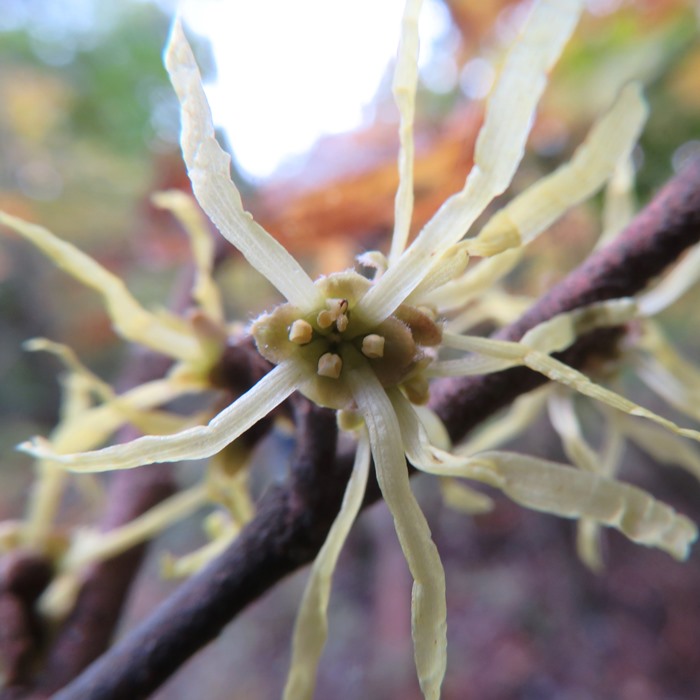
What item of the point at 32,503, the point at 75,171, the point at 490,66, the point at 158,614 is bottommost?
the point at 158,614

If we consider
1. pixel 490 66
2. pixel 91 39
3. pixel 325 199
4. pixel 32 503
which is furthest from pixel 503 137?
pixel 91 39

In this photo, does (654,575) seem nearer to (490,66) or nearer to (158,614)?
(490,66)

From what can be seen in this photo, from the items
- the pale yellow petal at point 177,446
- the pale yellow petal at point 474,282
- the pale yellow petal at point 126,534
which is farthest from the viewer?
the pale yellow petal at point 126,534

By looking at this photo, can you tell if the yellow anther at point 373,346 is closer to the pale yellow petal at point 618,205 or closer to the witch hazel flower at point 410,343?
the witch hazel flower at point 410,343

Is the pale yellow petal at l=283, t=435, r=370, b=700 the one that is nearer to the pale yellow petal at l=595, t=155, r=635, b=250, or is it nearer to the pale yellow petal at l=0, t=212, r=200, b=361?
the pale yellow petal at l=0, t=212, r=200, b=361

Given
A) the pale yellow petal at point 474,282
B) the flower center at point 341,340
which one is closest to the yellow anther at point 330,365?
the flower center at point 341,340

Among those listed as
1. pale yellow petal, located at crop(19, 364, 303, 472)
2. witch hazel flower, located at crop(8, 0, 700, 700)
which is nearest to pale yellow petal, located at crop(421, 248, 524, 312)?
witch hazel flower, located at crop(8, 0, 700, 700)

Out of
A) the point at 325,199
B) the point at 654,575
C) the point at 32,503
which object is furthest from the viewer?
the point at 654,575
